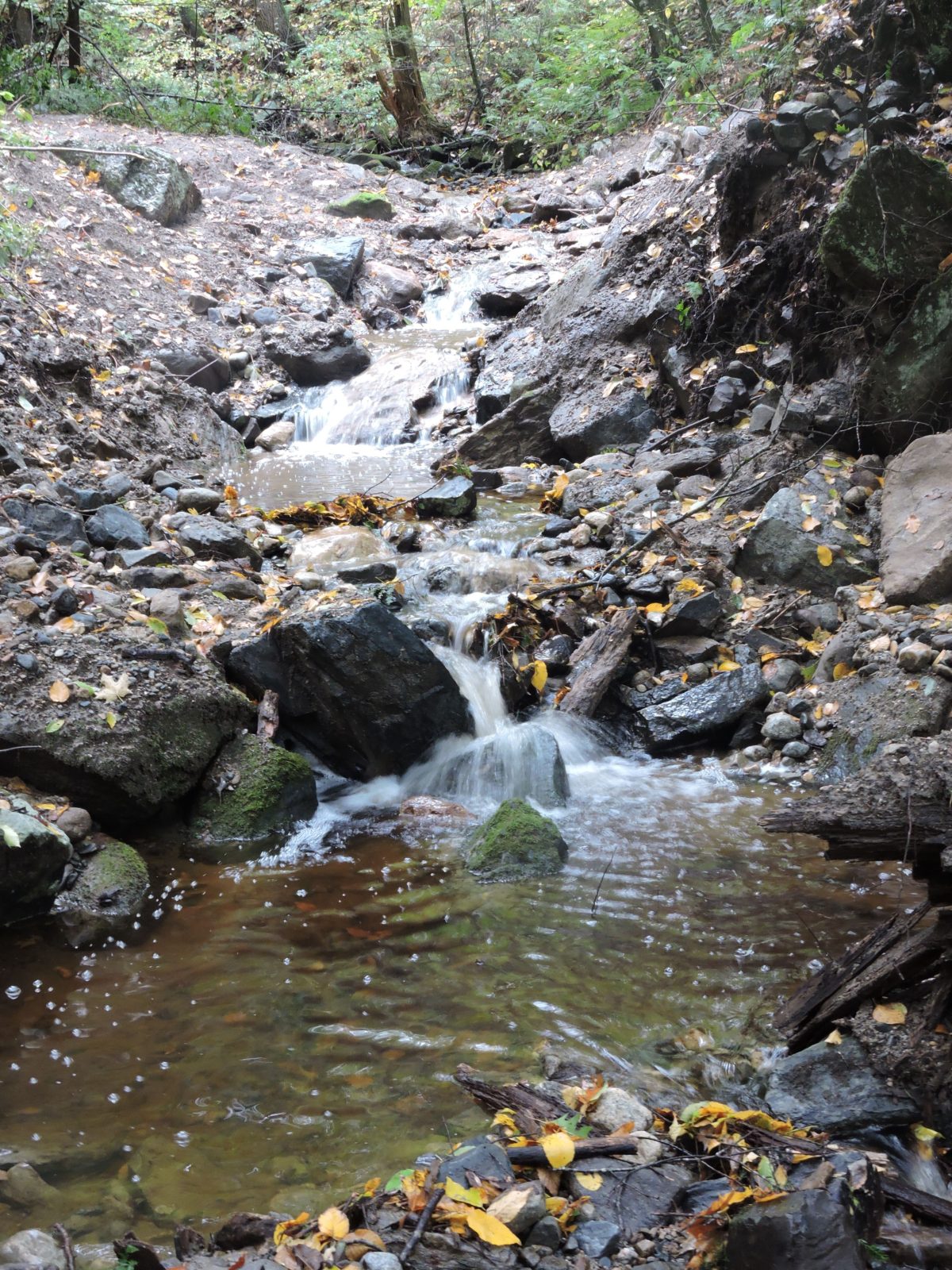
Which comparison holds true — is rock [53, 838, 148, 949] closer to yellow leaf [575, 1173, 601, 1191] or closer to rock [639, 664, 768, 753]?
yellow leaf [575, 1173, 601, 1191]

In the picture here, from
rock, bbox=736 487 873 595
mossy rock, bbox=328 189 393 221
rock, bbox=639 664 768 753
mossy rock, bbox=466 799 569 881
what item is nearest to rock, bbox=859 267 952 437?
rock, bbox=736 487 873 595

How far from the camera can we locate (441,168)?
741 inches

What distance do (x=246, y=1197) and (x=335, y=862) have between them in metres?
2.26

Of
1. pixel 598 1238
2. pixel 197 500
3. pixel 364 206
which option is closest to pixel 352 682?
pixel 197 500

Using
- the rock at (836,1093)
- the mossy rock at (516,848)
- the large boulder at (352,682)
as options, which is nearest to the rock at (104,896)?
the large boulder at (352,682)

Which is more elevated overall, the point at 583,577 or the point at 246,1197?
the point at 583,577

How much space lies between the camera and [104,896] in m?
4.36

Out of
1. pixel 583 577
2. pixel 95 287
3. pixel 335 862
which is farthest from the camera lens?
pixel 95 287

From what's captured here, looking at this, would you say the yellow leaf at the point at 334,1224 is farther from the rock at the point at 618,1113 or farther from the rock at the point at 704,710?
the rock at the point at 704,710

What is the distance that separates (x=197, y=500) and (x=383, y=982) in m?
5.05

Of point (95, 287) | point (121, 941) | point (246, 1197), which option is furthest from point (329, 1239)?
point (95, 287)

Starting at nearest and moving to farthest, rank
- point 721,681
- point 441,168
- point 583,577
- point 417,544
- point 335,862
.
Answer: point 335,862, point 721,681, point 583,577, point 417,544, point 441,168

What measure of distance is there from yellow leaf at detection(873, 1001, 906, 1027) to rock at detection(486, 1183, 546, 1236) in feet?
4.08

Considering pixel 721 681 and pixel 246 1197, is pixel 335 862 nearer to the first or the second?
pixel 246 1197
